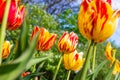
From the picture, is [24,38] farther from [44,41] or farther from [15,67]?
[44,41]

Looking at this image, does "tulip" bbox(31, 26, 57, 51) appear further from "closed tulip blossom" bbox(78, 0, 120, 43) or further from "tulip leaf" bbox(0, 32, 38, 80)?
"tulip leaf" bbox(0, 32, 38, 80)

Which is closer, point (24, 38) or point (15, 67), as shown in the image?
point (15, 67)

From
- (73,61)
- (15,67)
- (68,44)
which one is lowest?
(73,61)

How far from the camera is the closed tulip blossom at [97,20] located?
0.95 metres

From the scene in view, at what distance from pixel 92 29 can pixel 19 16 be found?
40cm

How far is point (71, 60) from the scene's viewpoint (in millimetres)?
2275

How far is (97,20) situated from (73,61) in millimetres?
1302

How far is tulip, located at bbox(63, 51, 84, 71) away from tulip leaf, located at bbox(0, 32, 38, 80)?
1587 mm

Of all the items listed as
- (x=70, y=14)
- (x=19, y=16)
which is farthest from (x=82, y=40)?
(x=19, y=16)

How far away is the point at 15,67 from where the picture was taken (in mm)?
641

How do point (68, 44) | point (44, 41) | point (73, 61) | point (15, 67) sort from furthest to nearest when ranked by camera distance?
point (73, 61) < point (68, 44) < point (44, 41) < point (15, 67)

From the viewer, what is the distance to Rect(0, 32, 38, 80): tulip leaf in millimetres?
641

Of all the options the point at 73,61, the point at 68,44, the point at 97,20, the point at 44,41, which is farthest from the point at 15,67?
the point at 73,61

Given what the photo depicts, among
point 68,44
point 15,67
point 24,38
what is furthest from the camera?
point 68,44
